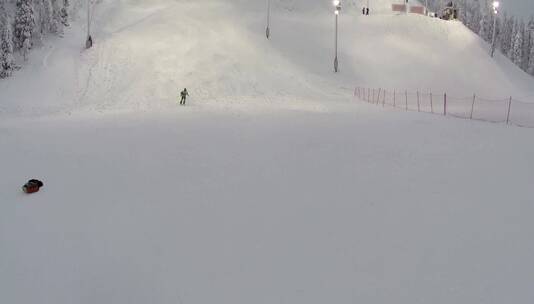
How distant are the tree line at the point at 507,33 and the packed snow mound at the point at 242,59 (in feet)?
121

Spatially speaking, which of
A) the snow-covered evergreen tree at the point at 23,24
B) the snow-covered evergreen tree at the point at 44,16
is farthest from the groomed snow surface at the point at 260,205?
the snow-covered evergreen tree at the point at 44,16

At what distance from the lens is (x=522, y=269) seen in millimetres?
8211

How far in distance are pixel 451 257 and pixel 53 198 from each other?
982cm

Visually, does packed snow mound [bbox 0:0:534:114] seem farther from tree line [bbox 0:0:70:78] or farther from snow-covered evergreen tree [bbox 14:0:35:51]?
snow-covered evergreen tree [bbox 14:0:35:51]

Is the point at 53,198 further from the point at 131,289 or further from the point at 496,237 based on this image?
the point at 496,237

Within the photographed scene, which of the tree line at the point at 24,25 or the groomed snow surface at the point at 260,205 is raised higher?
the tree line at the point at 24,25

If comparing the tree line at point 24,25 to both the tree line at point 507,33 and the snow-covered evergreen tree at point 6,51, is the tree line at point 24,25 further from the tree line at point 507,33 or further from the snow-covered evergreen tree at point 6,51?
the tree line at point 507,33

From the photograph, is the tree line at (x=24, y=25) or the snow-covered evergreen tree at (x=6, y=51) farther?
the tree line at (x=24, y=25)

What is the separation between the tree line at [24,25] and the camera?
34.1m

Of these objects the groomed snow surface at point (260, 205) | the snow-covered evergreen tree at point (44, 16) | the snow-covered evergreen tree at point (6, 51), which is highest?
the snow-covered evergreen tree at point (44, 16)

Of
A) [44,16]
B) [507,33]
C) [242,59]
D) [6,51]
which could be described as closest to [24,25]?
[6,51]

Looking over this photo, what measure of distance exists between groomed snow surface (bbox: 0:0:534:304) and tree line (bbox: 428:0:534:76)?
83174mm

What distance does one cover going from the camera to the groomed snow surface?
26.0 feet

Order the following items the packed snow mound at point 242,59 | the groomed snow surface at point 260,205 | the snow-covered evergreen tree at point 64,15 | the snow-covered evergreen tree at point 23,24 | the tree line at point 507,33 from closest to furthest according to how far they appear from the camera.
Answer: the groomed snow surface at point 260,205 < the packed snow mound at point 242,59 < the snow-covered evergreen tree at point 23,24 < the snow-covered evergreen tree at point 64,15 < the tree line at point 507,33
